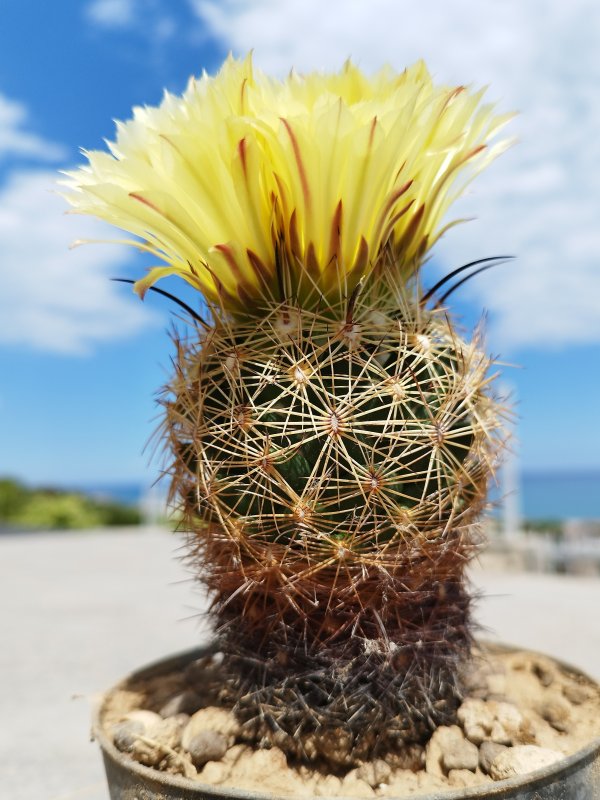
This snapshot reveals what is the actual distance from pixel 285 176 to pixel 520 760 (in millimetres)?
800

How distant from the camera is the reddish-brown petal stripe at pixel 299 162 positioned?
0.81 m

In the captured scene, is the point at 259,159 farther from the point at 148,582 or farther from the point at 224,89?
the point at 148,582

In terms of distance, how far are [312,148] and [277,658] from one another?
670mm

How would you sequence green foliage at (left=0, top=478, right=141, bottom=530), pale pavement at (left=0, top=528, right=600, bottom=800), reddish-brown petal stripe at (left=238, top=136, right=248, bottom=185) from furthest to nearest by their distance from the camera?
1. green foliage at (left=0, top=478, right=141, bottom=530)
2. pale pavement at (left=0, top=528, right=600, bottom=800)
3. reddish-brown petal stripe at (left=238, top=136, right=248, bottom=185)

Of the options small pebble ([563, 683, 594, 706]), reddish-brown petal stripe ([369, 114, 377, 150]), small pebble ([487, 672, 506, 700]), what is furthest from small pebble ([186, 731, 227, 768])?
reddish-brown petal stripe ([369, 114, 377, 150])

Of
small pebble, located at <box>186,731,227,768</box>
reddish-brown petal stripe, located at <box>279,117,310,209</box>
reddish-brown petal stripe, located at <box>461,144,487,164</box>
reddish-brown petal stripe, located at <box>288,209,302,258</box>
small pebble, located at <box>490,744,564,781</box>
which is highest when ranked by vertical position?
reddish-brown petal stripe, located at <box>461,144,487,164</box>

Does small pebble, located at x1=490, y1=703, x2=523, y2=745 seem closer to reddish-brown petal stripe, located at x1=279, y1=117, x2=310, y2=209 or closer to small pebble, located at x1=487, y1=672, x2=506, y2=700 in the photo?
small pebble, located at x1=487, y1=672, x2=506, y2=700

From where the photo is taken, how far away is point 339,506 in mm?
849

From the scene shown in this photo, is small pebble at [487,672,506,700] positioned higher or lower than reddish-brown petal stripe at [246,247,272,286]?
lower

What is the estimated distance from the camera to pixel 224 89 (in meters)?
0.89

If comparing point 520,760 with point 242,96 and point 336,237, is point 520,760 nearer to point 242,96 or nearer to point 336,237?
point 336,237

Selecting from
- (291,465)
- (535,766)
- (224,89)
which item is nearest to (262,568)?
(291,465)

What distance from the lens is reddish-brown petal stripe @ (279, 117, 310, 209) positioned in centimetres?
81

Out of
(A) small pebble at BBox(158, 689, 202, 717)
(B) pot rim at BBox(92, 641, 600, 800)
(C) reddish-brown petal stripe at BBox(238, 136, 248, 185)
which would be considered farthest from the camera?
(A) small pebble at BBox(158, 689, 202, 717)
